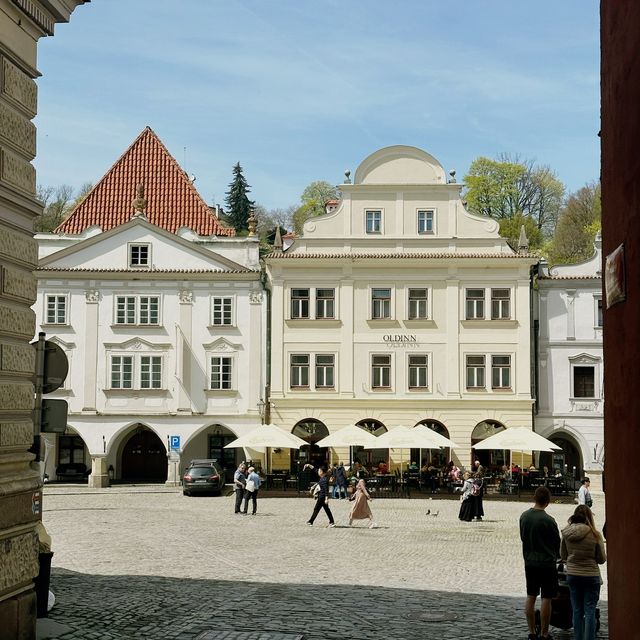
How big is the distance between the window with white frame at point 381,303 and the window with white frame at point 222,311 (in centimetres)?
623

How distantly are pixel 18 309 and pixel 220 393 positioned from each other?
114 ft

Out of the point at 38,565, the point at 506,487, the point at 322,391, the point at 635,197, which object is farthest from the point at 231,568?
the point at 322,391

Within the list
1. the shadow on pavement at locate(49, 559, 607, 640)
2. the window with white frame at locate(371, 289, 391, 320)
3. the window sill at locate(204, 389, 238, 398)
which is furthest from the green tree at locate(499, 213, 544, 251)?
the shadow on pavement at locate(49, 559, 607, 640)

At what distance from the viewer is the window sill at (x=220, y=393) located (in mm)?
46281

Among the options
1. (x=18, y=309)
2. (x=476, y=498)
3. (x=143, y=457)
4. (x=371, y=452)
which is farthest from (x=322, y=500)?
(x=143, y=457)

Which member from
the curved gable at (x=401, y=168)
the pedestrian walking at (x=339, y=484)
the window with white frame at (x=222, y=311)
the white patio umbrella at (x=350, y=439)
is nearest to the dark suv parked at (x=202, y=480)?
the white patio umbrella at (x=350, y=439)

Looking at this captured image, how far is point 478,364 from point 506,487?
25.0 feet

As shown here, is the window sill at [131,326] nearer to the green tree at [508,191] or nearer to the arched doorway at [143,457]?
the arched doorway at [143,457]

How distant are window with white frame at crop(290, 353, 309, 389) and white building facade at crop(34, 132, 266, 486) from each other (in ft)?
4.35

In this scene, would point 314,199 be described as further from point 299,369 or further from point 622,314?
point 622,314

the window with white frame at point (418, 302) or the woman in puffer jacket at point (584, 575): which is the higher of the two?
the window with white frame at point (418, 302)

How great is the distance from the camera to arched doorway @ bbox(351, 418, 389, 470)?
45781mm

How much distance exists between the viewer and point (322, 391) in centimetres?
4609

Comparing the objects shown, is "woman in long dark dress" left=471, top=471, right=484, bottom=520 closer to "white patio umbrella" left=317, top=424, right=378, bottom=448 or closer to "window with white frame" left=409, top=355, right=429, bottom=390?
"white patio umbrella" left=317, top=424, right=378, bottom=448
